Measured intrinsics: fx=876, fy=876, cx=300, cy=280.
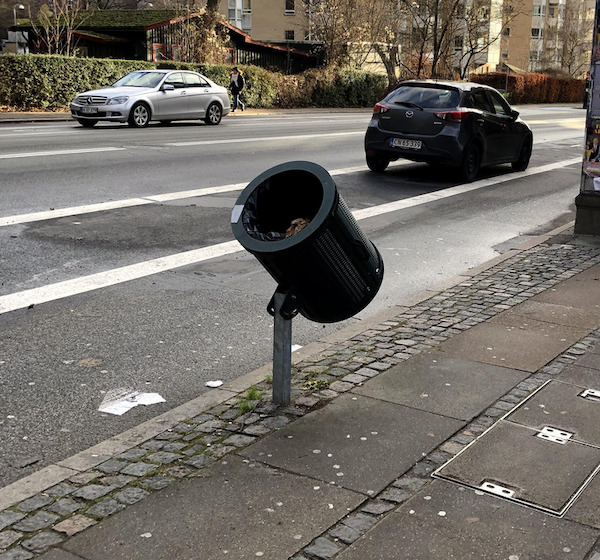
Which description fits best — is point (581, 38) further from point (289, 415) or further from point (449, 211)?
point (289, 415)

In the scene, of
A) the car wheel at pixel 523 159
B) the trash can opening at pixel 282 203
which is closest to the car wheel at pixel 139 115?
the car wheel at pixel 523 159

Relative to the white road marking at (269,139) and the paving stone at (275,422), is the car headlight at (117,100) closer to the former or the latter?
the white road marking at (269,139)

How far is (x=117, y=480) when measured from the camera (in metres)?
3.81

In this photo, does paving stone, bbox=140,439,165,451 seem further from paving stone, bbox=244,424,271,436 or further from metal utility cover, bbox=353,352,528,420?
metal utility cover, bbox=353,352,528,420

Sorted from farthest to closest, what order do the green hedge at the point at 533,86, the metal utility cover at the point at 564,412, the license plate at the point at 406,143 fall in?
the green hedge at the point at 533,86, the license plate at the point at 406,143, the metal utility cover at the point at 564,412

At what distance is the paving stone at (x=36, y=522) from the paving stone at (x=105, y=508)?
146 millimetres

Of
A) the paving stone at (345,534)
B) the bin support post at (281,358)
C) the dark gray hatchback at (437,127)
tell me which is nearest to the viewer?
the paving stone at (345,534)

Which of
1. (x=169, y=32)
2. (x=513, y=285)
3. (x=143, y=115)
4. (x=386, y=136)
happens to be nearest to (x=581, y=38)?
(x=169, y=32)

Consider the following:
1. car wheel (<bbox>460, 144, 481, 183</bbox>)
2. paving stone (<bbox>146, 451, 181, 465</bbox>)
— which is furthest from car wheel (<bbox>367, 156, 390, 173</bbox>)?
paving stone (<bbox>146, 451, 181, 465</bbox>)

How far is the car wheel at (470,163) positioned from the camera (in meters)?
14.8

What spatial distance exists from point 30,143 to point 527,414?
15.0 m

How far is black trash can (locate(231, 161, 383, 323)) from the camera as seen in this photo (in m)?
4.16

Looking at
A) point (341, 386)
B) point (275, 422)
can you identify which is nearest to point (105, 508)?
point (275, 422)

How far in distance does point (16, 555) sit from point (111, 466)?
0.81m
